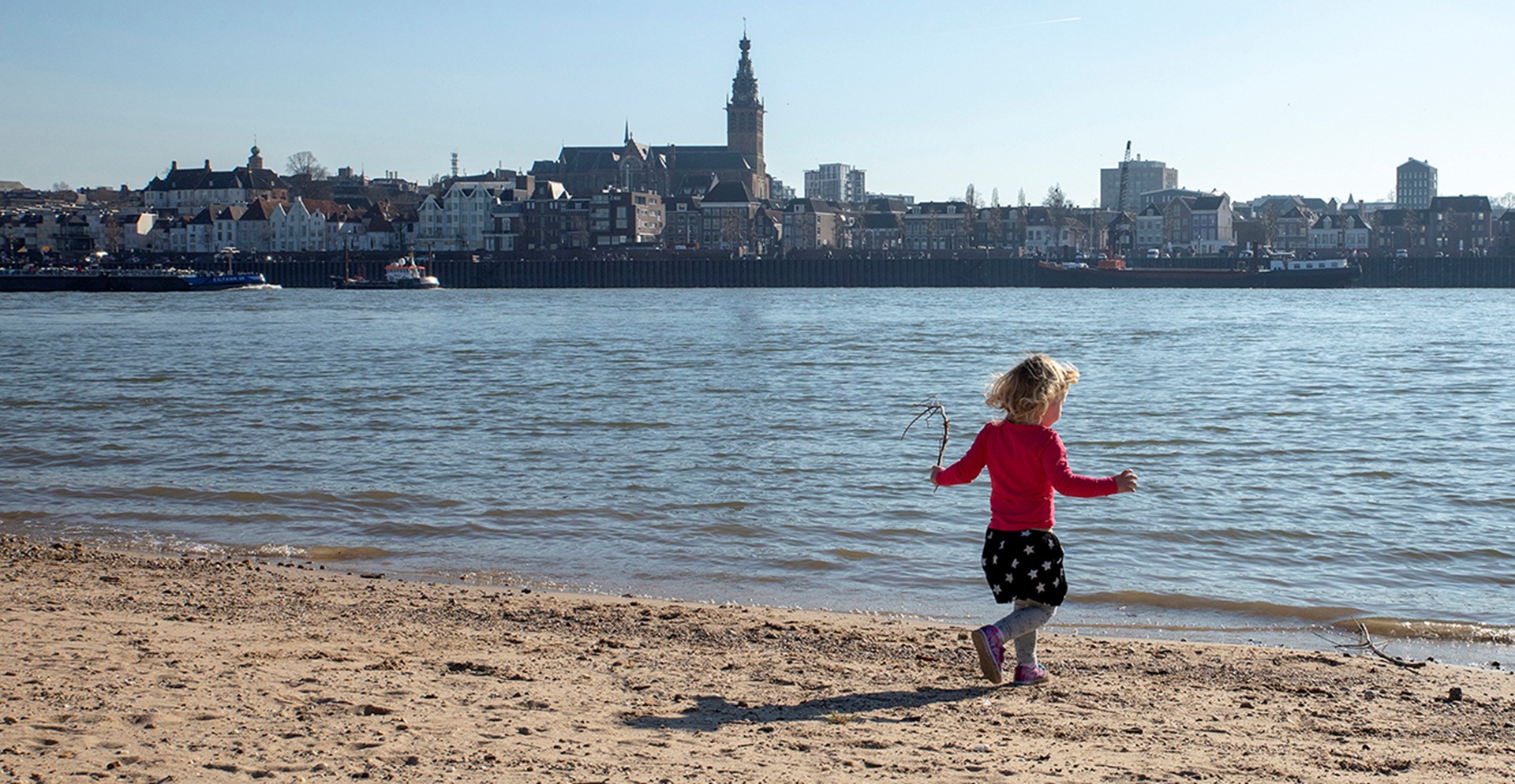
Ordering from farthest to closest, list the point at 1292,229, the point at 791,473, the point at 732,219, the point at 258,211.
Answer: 1. the point at 1292,229
2. the point at 258,211
3. the point at 732,219
4. the point at 791,473

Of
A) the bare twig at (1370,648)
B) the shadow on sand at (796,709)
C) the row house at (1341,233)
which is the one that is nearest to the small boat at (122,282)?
the bare twig at (1370,648)

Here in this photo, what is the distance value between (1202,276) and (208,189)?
13215 centimetres

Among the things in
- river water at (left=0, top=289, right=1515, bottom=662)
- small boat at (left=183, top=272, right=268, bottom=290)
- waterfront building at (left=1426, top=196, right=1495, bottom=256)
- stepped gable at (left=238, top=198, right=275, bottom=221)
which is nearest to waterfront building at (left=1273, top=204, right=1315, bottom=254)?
waterfront building at (left=1426, top=196, right=1495, bottom=256)

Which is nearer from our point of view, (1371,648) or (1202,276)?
(1371,648)

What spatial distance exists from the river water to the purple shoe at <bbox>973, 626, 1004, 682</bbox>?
2330 mm

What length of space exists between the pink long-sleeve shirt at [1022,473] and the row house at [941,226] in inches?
6292

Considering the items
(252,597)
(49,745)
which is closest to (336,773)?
(49,745)

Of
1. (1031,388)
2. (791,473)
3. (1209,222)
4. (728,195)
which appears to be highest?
(728,195)

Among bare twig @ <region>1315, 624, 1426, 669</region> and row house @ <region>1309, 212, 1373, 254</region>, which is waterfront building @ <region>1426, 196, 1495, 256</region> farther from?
bare twig @ <region>1315, 624, 1426, 669</region>

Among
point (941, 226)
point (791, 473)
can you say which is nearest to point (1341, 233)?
point (941, 226)

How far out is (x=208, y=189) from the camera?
188125mm

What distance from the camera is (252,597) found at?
8.47 m

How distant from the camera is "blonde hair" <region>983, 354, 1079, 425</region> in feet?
19.1

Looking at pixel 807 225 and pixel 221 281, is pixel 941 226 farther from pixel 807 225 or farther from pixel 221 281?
pixel 221 281
